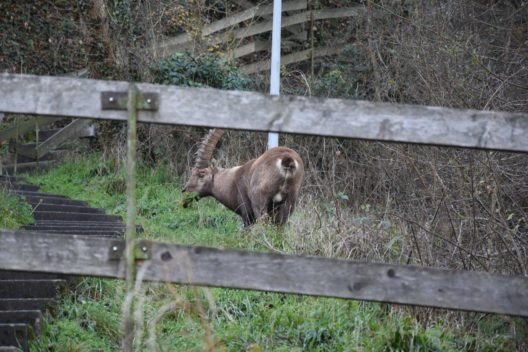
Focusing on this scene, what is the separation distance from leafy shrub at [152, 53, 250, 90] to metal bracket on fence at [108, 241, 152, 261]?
13.3 m

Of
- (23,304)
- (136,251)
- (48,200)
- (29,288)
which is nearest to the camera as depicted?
(136,251)

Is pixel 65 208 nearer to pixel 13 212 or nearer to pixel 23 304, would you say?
pixel 13 212

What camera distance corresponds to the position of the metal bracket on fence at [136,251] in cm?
430

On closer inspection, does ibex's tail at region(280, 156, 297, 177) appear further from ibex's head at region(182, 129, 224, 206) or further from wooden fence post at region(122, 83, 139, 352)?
wooden fence post at region(122, 83, 139, 352)

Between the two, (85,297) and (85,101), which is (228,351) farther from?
(85,101)

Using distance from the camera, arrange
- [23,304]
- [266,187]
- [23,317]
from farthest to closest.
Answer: [266,187], [23,304], [23,317]

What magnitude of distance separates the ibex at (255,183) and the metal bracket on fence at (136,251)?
7.63 metres

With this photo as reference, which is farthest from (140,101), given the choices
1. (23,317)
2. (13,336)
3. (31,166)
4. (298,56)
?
(298,56)

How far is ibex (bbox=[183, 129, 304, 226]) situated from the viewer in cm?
1205

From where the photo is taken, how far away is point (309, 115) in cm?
437

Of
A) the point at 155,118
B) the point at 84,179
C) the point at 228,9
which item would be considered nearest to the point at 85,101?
the point at 155,118

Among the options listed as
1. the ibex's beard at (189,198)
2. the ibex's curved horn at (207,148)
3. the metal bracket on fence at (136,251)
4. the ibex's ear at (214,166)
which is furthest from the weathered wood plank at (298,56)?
the metal bracket on fence at (136,251)

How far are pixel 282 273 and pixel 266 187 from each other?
802cm

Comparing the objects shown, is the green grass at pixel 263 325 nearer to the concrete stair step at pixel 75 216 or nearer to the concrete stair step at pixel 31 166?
the concrete stair step at pixel 75 216
